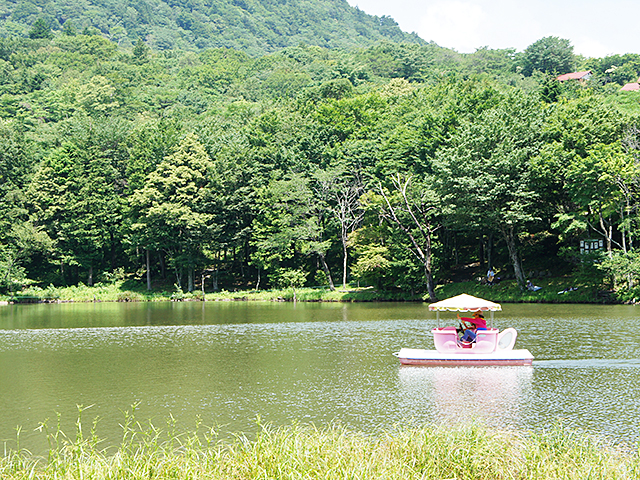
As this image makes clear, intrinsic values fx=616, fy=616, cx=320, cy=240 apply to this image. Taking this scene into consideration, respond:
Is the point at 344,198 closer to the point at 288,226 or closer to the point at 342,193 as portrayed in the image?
the point at 342,193

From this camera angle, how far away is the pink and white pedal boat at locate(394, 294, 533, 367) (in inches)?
696

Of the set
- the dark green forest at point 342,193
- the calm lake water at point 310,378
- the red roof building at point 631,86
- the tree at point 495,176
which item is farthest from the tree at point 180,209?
the red roof building at point 631,86

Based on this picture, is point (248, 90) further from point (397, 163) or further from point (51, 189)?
point (397, 163)

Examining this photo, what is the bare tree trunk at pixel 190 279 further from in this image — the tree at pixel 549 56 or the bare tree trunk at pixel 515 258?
the tree at pixel 549 56

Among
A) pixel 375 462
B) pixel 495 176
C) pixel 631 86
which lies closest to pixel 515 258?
pixel 495 176

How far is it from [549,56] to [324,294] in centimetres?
7988

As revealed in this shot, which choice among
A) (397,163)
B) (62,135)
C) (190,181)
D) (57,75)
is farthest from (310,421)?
(57,75)

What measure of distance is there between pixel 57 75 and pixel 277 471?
125 m

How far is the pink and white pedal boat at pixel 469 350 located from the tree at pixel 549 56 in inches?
3898

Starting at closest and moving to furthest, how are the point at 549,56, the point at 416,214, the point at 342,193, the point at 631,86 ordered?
the point at 416,214
the point at 342,193
the point at 631,86
the point at 549,56

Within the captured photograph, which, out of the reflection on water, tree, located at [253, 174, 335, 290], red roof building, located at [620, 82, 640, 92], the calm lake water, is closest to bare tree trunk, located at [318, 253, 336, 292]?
tree, located at [253, 174, 335, 290]

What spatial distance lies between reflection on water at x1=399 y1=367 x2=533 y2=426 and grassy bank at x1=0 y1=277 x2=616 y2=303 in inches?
876

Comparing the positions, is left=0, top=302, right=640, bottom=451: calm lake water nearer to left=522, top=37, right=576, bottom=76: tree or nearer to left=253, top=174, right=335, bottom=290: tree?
left=253, top=174, right=335, bottom=290: tree

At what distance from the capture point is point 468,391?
1447 centimetres
